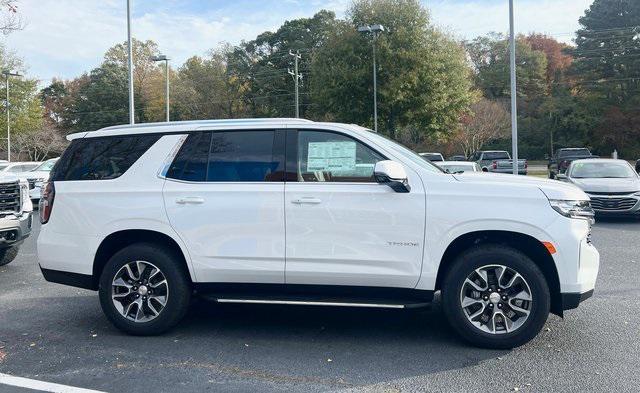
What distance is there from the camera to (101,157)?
18.2 feet

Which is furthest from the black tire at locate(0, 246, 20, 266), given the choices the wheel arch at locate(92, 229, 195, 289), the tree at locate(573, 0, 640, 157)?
the tree at locate(573, 0, 640, 157)

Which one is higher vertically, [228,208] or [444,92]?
[444,92]

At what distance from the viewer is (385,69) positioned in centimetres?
3238

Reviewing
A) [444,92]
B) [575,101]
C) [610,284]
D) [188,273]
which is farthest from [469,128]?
[188,273]

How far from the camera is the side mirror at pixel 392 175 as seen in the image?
15.4 feet

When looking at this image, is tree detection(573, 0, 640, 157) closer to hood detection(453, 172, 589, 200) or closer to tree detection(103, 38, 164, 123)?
tree detection(103, 38, 164, 123)

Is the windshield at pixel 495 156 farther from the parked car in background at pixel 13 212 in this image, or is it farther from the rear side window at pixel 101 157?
the rear side window at pixel 101 157

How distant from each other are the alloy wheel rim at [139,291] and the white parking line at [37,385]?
1.11m

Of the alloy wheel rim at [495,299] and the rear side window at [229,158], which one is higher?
the rear side window at [229,158]

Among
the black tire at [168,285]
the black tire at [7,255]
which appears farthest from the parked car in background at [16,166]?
the black tire at [168,285]

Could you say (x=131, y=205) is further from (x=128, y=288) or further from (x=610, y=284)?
(x=610, y=284)

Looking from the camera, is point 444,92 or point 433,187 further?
point 444,92

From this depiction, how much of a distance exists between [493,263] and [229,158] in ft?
8.14

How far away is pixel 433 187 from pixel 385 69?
28.5 m
